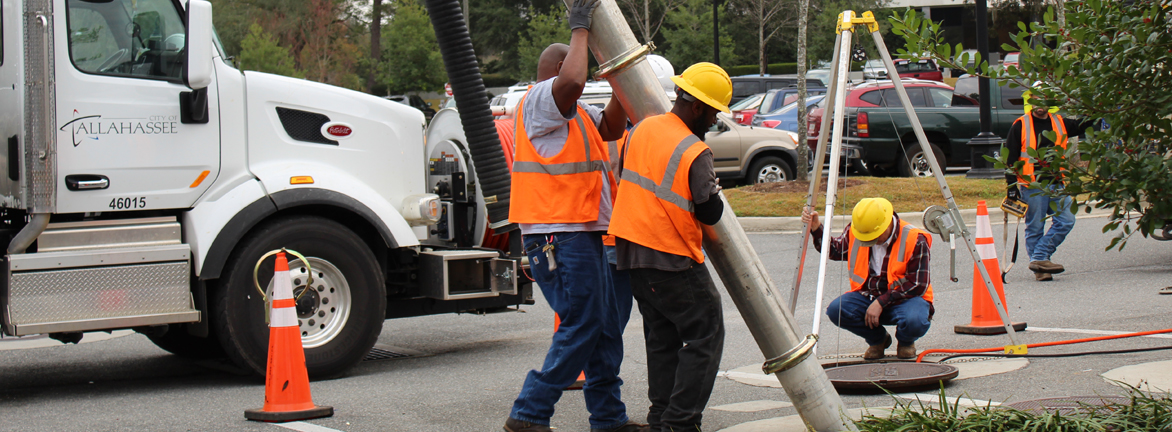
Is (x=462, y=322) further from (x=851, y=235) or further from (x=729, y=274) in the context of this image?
(x=729, y=274)

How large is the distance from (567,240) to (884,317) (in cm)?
251

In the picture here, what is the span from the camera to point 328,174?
→ 660 cm

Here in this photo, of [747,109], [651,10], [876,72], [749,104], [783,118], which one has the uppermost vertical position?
[651,10]

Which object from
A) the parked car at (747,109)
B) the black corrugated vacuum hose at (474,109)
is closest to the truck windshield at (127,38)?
the black corrugated vacuum hose at (474,109)

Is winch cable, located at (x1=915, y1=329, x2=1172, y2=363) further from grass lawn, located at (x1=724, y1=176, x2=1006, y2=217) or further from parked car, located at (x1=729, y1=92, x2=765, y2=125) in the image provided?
parked car, located at (x1=729, y1=92, x2=765, y2=125)

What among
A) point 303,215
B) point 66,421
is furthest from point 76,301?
point 303,215

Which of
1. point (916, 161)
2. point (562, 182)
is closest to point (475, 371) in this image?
point (562, 182)

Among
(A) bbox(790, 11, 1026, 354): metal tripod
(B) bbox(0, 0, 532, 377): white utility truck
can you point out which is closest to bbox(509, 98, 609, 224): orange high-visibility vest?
(A) bbox(790, 11, 1026, 354): metal tripod

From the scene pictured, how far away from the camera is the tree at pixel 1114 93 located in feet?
11.7

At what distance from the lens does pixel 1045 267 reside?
9.50m

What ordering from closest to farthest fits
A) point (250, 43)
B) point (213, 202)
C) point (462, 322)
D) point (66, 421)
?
point (66, 421) < point (213, 202) < point (462, 322) < point (250, 43)

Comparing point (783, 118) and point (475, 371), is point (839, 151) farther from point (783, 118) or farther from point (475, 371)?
point (783, 118)

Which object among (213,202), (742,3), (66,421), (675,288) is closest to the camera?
(675,288)

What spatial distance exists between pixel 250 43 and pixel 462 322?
102 feet
